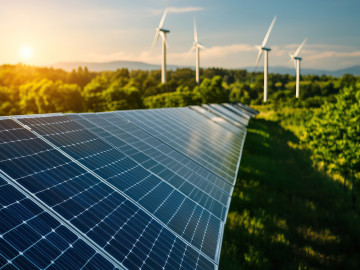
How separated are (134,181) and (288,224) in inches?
396

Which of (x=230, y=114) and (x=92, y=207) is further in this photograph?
(x=230, y=114)

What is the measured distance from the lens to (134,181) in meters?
8.77

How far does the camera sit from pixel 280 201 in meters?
17.8

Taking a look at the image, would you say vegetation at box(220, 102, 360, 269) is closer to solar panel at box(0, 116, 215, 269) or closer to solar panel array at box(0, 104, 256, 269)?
solar panel array at box(0, 104, 256, 269)

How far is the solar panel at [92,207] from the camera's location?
571 centimetres

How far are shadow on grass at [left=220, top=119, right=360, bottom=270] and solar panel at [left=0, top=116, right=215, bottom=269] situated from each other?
5.00m

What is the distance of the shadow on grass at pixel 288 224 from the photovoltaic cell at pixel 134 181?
3390 mm

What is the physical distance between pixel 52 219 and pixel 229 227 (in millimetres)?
9994

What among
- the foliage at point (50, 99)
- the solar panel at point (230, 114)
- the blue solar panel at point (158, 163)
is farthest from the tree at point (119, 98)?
the blue solar panel at point (158, 163)

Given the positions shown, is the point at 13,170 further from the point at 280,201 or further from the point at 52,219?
the point at 280,201

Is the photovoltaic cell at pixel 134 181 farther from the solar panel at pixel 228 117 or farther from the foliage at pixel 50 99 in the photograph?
the foliage at pixel 50 99

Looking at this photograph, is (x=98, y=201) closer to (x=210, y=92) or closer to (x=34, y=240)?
(x=34, y=240)

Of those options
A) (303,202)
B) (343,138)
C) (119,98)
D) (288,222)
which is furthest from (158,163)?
(119,98)

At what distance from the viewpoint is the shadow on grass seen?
38.4ft
